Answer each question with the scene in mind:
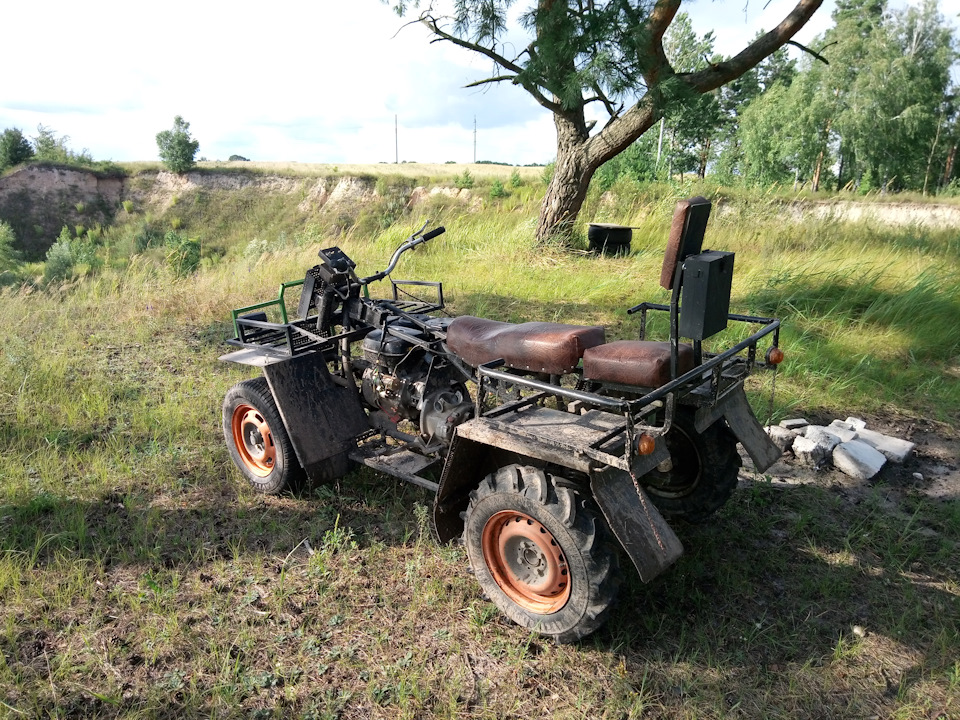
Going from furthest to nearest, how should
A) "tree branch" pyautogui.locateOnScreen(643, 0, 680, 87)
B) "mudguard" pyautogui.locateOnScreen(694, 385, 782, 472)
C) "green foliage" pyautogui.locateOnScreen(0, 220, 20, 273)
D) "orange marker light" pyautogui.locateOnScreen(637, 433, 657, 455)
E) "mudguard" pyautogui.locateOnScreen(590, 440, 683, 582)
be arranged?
"green foliage" pyautogui.locateOnScreen(0, 220, 20, 273)
"tree branch" pyautogui.locateOnScreen(643, 0, 680, 87)
"mudguard" pyautogui.locateOnScreen(694, 385, 782, 472)
"mudguard" pyautogui.locateOnScreen(590, 440, 683, 582)
"orange marker light" pyautogui.locateOnScreen(637, 433, 657, 455)

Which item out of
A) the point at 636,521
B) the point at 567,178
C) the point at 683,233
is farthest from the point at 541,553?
the point at 567,178

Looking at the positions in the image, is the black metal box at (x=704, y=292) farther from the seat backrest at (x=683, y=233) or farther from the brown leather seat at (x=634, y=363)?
the brown leather seat at (x=634, y=363)

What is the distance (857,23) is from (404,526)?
40865mm

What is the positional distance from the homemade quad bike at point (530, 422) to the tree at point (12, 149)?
47974mm

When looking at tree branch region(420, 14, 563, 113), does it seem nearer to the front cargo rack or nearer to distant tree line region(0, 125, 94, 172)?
the front cargo rack

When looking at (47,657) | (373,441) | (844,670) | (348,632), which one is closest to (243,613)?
(348,632)

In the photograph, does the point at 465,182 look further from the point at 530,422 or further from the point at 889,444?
the point at 530,422

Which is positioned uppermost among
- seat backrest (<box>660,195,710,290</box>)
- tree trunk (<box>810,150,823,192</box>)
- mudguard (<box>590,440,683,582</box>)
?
tree trunk (<box>810,150,823,192</box>)

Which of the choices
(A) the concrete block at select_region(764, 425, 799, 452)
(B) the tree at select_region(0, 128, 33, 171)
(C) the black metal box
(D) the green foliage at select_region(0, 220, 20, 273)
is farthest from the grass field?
(B) the tree at select_region(0, 128, 33, 171)

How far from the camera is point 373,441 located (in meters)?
3.92

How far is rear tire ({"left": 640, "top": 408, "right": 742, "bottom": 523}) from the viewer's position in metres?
3.24

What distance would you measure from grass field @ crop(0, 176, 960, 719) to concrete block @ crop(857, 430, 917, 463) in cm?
28

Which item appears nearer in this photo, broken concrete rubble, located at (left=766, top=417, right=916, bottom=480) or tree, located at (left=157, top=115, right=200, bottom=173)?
broken concrete rubble, located at (left=766, top=417, right=916, bottom=480)

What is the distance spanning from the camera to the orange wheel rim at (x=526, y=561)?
2553mm
